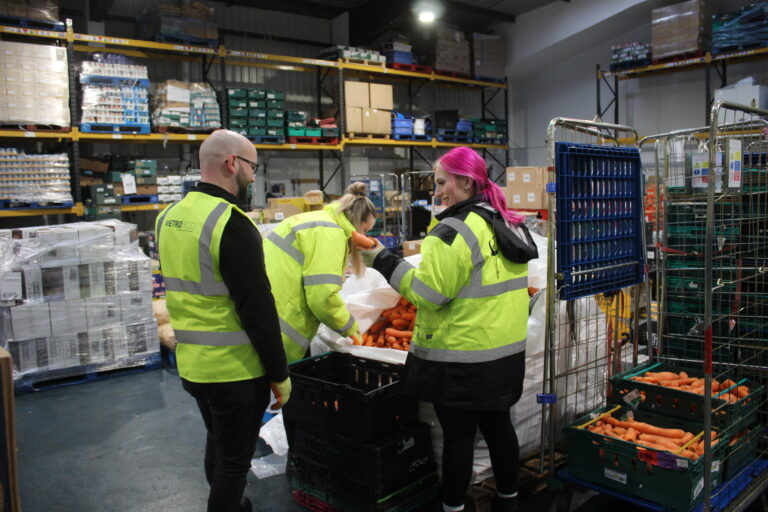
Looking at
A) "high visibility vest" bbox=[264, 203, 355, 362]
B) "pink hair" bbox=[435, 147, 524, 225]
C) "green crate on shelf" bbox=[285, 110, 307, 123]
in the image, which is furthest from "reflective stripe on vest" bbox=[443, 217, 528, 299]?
"green crate on shelf" bbox=[285, 110, 307, 123]

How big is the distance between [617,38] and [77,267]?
1076 cm

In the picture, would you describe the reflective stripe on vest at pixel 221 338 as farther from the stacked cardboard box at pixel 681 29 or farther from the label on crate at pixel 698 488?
the stacked cardboard box at pixel 681 29

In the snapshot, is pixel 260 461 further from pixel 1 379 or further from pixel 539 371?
pixel 1 379

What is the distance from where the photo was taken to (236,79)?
34.9 ft

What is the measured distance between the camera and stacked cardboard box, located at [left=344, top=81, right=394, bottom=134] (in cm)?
1041

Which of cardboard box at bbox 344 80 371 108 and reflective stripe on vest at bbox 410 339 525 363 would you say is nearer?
reflective stripe on vest at bbox 410 339 525 363

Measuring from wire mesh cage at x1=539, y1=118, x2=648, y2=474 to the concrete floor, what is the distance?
2.03ft

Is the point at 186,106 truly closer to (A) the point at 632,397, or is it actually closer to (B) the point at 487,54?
(B) the point at 487,54

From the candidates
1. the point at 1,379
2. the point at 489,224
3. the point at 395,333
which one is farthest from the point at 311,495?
the point at 1,379

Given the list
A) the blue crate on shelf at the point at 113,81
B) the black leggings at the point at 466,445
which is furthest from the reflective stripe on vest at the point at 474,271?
the blue crate on shelf at the point at 113,81

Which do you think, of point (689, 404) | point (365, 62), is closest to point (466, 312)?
point (689, 404)

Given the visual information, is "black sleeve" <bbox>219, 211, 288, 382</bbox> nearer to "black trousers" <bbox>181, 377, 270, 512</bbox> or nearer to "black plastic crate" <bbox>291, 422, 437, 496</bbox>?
"black trousers" <bbox>181, 377, 270, 512</bbox>

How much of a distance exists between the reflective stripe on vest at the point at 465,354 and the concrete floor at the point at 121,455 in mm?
1126

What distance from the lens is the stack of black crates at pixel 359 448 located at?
2.89 meters
